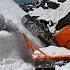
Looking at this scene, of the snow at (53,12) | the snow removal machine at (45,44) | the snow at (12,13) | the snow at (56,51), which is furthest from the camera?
the snow at (53,12)

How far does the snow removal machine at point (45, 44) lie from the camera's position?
23.3 feet

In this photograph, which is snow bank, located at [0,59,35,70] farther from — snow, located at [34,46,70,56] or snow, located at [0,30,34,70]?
snow, located at [34,46,70,56]

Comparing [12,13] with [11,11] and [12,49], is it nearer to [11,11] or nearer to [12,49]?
[11,11]

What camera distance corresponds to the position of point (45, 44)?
965 centimetres

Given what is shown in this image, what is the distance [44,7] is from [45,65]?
8.78 meters

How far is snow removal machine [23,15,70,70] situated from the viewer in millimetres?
7102

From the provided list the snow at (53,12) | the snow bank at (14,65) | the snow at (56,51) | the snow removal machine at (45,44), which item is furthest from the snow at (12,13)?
the snow bank at (14,65)

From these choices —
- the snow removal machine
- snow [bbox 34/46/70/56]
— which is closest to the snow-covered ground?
snow [bbox 34/46/70/56]

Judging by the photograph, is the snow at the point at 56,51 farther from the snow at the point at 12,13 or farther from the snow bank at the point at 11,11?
the snow bank at the point at 11,11

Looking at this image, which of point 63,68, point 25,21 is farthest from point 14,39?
point 25,21

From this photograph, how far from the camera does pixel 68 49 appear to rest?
819cm

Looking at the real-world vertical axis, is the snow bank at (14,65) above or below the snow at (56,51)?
below

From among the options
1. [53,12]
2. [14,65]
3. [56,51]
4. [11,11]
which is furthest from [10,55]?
[53,12]

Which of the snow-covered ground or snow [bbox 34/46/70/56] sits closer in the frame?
the snow-covered ground
